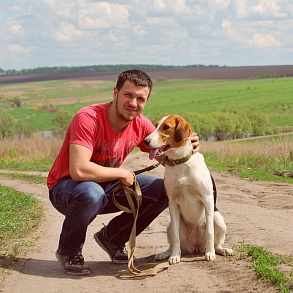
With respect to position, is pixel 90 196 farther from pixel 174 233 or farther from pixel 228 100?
pixel 228 100

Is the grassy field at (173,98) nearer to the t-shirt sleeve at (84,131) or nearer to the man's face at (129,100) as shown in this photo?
the man's face at (129,100)

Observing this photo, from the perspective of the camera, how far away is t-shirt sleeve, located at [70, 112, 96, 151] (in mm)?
5961

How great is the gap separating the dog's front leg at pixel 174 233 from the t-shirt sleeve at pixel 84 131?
3.30ft

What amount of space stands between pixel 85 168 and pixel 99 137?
1.17 feet

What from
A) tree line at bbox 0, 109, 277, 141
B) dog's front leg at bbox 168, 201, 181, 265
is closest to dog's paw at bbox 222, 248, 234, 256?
dog's front leg at bbox 168, 201, 181, 265

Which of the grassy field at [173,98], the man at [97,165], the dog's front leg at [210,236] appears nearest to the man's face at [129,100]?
the man at [97,165]

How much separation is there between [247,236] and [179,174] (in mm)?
1755

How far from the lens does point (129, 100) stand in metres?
6.07

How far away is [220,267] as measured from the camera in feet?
19.6

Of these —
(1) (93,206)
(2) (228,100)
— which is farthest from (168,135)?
(2) (228,100)

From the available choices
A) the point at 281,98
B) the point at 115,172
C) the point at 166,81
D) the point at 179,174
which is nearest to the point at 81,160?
the point at 115,172

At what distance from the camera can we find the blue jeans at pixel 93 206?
5.95 meters

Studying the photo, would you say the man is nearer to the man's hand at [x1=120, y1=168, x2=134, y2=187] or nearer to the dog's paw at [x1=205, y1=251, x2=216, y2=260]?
the man's hand at [x1=120, y1=168, x2=134, y2=187]

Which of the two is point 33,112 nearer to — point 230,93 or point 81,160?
point 230,93
